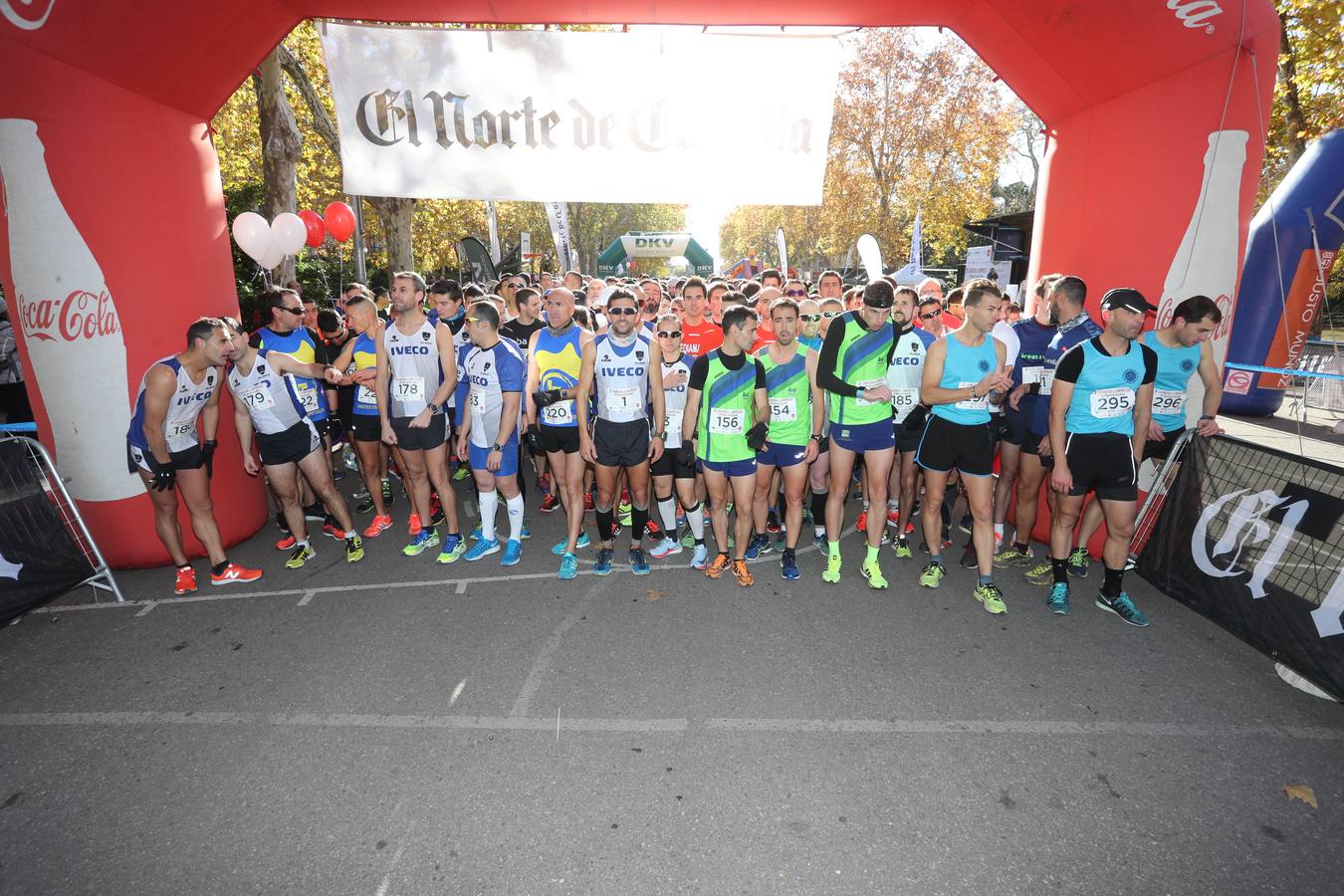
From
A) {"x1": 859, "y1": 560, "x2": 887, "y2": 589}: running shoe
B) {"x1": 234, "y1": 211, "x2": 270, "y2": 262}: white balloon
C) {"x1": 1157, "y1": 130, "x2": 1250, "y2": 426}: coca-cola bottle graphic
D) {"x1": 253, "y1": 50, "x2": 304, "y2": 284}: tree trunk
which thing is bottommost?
{"x1": 859, "y1": 560, "x2": 887, "y2": 589}: running shoe

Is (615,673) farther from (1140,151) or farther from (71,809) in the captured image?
(1140,151)

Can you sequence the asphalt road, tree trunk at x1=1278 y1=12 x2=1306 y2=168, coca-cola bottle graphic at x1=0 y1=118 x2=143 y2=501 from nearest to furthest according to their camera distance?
1. the asphalt road
2. coca-cola bottle graphic at x1=0 y1=118 x2=143 y2=501
3. tree trunk at x1=1278 y1=12 x2=1306 y2=168

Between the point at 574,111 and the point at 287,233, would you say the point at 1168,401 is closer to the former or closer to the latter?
the point at 574,111

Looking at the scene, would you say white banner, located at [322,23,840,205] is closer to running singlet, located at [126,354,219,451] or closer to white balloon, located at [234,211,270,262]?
running singlet, located at [126,354,219,451]

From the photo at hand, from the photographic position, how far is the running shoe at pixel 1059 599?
4402mm

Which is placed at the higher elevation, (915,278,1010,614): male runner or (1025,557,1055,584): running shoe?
(915,278,1010,614): male runner

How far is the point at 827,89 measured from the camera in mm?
5617

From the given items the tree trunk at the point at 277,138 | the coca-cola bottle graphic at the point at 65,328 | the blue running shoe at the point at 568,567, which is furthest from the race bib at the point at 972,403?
the tree trunk at the point at 277,138

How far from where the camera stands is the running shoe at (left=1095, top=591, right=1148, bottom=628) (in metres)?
4.26

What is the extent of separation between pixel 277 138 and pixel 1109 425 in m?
13.9

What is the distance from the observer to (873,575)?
4.84 meters

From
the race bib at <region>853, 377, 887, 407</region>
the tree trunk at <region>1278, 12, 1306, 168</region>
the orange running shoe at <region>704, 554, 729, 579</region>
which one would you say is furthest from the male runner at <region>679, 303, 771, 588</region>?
the tree trunk at <region>1278, 12, 1306, 168</region>

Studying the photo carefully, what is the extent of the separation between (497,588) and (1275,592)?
5047 mm

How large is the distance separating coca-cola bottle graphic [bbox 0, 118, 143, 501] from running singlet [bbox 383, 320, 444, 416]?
194cm
